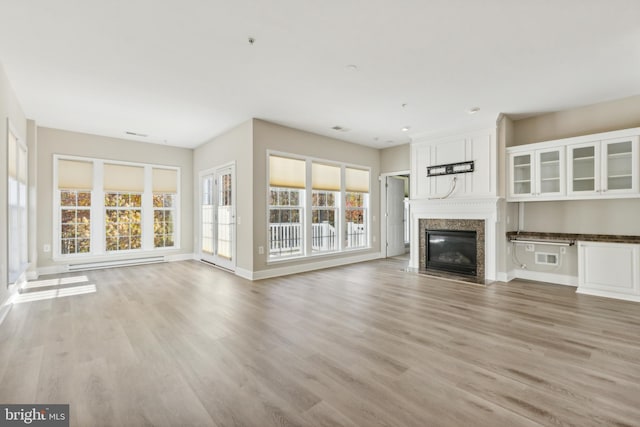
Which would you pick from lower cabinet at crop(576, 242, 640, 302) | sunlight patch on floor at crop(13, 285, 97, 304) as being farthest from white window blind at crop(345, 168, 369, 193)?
sunlight patch on floor at crop(13, 285, 97, 304)

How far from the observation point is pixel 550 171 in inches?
188

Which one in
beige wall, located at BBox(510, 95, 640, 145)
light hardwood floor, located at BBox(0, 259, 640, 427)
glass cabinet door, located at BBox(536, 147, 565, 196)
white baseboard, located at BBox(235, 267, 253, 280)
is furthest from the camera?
white baseboard, located at BBox(235, 267, 253, 280)

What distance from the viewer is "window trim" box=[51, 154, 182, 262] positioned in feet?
19.3

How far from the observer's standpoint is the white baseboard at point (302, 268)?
529cm

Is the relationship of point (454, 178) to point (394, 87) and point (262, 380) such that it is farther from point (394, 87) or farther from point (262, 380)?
point (262, 380)

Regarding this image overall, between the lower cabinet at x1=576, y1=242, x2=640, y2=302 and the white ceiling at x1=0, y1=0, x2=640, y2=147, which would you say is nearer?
the white ceiling at x1=0, y1=0, x2=640, y2=147

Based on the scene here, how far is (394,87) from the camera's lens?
13.1ft

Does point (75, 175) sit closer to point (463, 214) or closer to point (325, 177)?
point (325, 177)

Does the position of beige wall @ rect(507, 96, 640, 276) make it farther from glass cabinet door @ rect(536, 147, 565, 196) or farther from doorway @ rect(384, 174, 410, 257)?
doorway @ rect(384, 174, 410, 257)

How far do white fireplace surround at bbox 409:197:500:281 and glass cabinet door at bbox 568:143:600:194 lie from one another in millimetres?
1055

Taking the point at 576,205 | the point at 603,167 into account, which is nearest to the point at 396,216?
the point at 576,205

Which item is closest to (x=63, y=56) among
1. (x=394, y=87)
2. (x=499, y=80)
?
(x=394, y=87)

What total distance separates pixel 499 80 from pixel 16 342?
232 inches

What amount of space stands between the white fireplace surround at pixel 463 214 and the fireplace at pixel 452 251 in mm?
216
